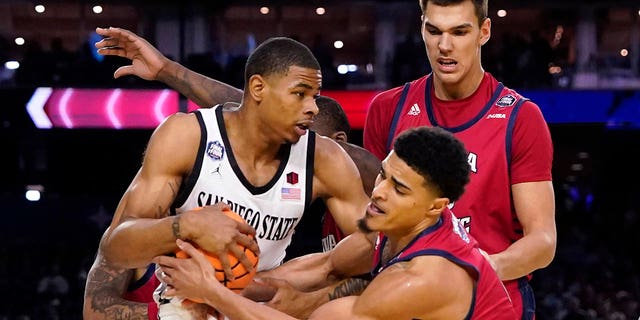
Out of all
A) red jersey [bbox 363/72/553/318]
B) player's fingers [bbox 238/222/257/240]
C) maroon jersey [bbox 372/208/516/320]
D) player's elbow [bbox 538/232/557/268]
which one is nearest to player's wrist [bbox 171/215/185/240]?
player's fingers [bbox 238/222/257/240]

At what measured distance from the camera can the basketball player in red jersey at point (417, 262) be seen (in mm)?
3484

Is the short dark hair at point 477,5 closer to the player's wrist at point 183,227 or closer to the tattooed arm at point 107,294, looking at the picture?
the player's wrist at point 183,227

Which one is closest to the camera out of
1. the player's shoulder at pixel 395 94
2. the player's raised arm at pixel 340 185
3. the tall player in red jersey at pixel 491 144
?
the tall player in red jersey at pixel 491 144

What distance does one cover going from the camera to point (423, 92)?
439 cm

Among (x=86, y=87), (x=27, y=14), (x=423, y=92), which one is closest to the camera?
(x=423, y=92)

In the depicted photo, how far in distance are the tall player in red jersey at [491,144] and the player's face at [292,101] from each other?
1.62 feet

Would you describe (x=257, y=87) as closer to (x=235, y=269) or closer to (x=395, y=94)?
(x=395, y=94)

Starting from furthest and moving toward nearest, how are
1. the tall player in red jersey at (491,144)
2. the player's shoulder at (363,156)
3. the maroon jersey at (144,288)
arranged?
the maroon jersey at (144,288), the player's shoulder at (363,156), the tall player in red jersey at (491,144)

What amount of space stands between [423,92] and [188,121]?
1.01 meters

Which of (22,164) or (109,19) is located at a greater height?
(109,19)

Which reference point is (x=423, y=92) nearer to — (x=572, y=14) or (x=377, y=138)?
(x=377, y=138)

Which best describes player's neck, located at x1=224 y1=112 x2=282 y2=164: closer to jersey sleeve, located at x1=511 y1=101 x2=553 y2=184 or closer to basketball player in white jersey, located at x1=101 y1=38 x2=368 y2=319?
basketball player in white jersey, located at x1=101 y1=38 x2=368 y2=319

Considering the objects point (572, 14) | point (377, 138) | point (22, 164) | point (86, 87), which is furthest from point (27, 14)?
point (377, 138)

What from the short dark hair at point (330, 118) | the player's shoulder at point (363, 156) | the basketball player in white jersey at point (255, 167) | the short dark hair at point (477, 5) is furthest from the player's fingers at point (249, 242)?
the short dark hair at point (330, 118)
